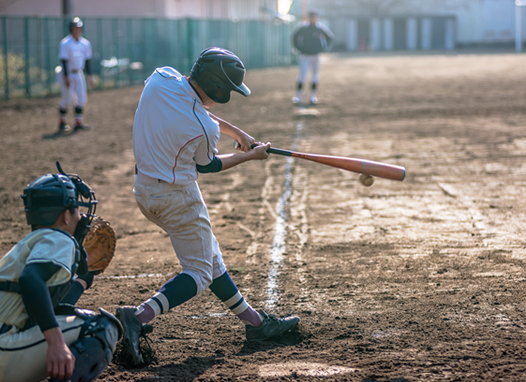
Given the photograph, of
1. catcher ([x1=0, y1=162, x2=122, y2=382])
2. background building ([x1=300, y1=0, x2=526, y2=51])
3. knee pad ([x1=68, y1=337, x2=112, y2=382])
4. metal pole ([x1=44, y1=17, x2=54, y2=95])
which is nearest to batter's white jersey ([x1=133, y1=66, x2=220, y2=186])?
catcher ([x1=0, y1=162, x2=122, y2=382])

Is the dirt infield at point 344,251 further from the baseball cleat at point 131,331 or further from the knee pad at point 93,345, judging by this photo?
the knee pad at point 93,345

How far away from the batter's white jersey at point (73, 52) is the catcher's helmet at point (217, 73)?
1050 centimetres

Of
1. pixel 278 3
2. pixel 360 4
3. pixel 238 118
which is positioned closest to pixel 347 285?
pixel 238 118

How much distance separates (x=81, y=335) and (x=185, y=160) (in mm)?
1219

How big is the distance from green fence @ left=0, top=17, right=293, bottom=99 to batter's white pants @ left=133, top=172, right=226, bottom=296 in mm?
17440

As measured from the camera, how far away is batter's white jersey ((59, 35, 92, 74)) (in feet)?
42.8

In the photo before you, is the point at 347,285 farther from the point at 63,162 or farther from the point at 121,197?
the point at 63,162

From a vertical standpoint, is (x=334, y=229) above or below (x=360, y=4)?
below

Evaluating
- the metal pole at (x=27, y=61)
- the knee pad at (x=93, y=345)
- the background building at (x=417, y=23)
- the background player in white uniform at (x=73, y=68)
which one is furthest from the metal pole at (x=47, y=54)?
the background building at (x=417, y=23)

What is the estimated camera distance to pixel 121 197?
313 inches

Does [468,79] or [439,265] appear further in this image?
[468,79]

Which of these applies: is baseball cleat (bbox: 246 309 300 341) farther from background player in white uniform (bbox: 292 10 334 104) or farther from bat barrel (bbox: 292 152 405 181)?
background player in white uniform (bbox: 292 10 334 104)

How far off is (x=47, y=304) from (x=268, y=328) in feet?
5.66

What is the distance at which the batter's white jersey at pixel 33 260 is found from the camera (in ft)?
8.63
